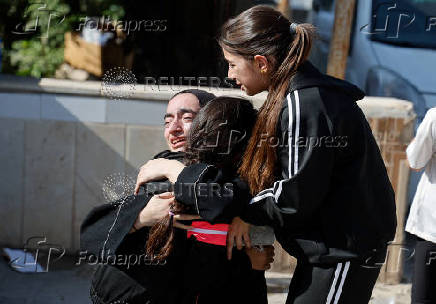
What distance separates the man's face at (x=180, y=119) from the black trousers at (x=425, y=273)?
1.63 meters

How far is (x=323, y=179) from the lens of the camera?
218cm

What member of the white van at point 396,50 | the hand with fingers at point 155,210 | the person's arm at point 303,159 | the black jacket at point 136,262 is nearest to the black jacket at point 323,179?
the person's arm at point 303,159

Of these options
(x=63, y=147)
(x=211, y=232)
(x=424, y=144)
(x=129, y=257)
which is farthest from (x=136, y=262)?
(x=63, y=147)

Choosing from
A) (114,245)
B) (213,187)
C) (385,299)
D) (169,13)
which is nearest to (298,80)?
(213,187)

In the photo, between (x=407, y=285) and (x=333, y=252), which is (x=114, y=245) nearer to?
(x=333, y=252)

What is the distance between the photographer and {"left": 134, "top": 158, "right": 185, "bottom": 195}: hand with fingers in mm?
2347

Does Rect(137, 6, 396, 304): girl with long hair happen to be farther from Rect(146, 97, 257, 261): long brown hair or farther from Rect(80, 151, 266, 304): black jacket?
Rect(80, 151, 266, 304): black jacket

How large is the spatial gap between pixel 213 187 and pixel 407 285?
10.8 feet

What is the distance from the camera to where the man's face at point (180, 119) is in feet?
8.56

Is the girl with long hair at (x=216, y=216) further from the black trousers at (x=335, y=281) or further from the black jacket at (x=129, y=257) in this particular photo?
the black trousers at (x=335, y=281)

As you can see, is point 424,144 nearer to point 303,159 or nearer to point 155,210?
point 303,159

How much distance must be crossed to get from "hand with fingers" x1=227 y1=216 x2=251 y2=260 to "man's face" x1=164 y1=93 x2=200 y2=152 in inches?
15.3

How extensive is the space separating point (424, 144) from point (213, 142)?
1.62 metres

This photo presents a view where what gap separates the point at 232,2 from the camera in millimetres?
8477
